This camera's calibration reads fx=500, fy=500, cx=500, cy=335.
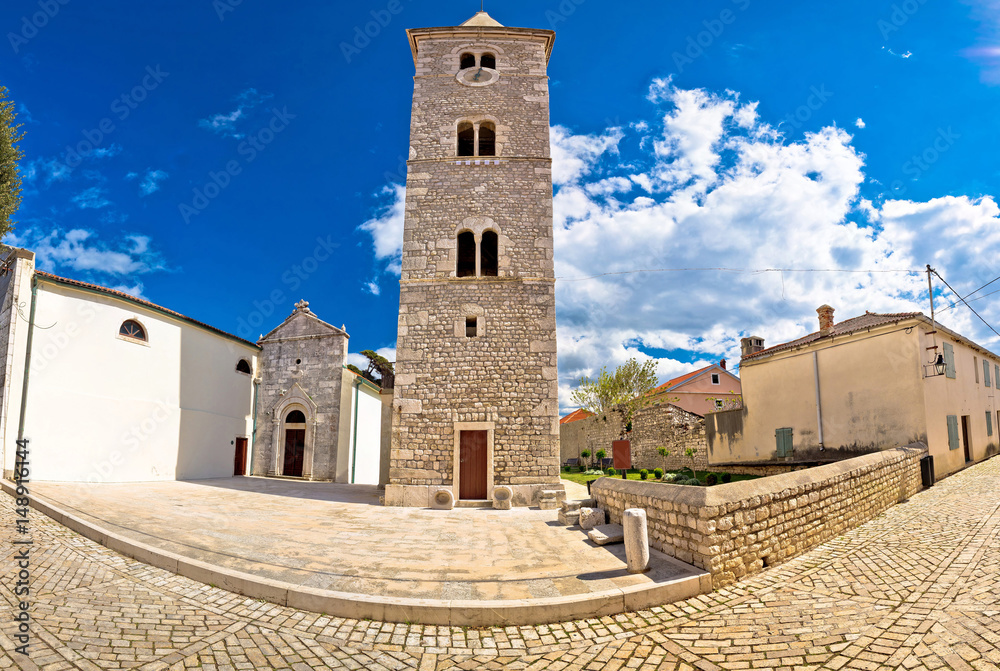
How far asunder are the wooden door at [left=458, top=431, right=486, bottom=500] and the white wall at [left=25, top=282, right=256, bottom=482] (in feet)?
35.5

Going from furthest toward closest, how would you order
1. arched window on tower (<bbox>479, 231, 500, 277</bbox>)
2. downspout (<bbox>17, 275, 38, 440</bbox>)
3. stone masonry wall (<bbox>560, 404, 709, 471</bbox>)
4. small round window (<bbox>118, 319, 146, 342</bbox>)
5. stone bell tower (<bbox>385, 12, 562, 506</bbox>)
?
stone masonry wall (<bbox>560, 404, 709, 471</bbox>) < small round window (<bbox>118, 319, 146, 342</bbox>) < arched window on tower (<bbox>479, 231, 500, 277</bbox>) < stone bell tower (<bbox>385, 12, 562, 506</bbox>) < downspout (<bbox>17, 275, 38, 440</bbox>)

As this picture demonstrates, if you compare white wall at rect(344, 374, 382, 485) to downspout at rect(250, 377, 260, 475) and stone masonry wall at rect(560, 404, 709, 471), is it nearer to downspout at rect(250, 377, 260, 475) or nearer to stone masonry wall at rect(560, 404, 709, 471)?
downspout at rect(250, 377, 260, 475)

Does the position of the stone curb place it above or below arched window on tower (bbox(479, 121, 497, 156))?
below

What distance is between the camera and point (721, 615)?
5.36 m

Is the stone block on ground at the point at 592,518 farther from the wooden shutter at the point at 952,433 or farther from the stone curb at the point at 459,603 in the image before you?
the wooden shutter at the point at 952,433

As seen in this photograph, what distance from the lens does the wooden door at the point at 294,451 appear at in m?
20.4

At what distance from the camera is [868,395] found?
14.8m

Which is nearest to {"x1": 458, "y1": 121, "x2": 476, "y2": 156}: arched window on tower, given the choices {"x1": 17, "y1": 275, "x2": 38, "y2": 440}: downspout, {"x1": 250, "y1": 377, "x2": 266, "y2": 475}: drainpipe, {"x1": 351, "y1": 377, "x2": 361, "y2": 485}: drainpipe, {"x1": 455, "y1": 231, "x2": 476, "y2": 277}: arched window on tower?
{"x1": 455, "y1": 231, "x2": 476, "y2": 277}: arched window on tower

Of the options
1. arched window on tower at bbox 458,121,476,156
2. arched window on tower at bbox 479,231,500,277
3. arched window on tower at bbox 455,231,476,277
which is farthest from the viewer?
arched window on tower at bbox 458,121,476,156

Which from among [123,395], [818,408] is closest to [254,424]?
[123,395]

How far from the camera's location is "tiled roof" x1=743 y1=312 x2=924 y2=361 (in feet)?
47.3

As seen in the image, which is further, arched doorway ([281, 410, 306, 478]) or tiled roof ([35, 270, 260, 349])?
arched doorway ([281, 410, 306, 478])

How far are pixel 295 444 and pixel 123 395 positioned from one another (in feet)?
21.2

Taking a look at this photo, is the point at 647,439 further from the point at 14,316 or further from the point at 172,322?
the point at 14,316
